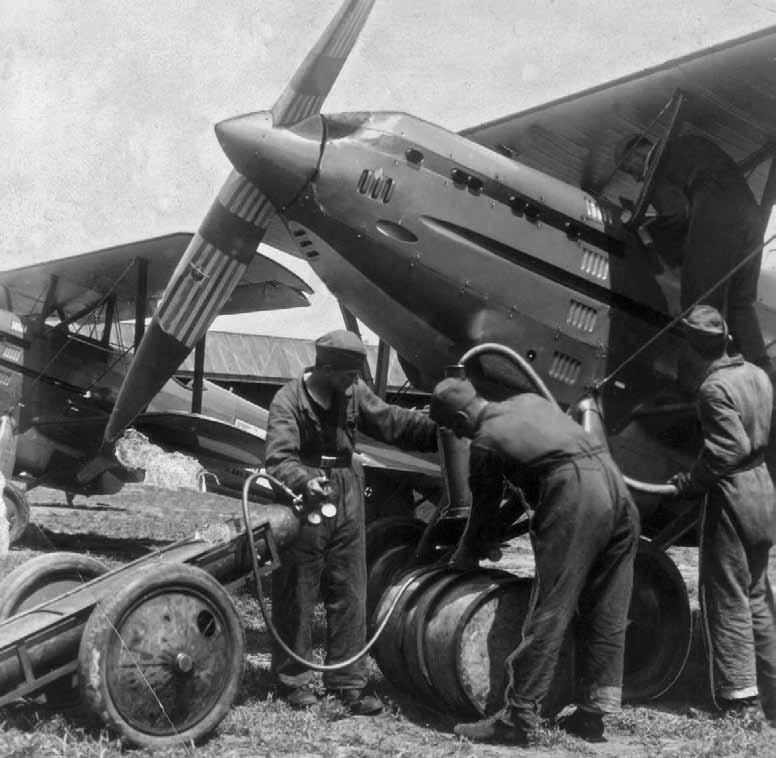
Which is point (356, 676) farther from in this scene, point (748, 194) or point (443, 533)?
point (748, 194)

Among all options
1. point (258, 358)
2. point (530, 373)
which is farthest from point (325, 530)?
point (258, 358)

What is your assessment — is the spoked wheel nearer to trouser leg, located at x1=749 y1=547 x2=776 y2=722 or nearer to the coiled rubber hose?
the coiled rubber hose

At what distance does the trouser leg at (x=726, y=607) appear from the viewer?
5.17m

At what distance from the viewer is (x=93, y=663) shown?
153 inches

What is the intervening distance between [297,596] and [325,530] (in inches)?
14.5

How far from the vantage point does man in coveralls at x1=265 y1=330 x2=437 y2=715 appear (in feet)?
16.7

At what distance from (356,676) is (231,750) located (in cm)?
109

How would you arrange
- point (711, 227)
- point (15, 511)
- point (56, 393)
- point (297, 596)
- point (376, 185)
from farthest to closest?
1. point (56, 393)
2. point (15, 511)
3. point (711, 227)
4. point (376, 185)
5. point (297, 596)

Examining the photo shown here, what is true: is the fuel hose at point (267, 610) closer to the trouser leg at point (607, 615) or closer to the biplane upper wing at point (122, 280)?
the trouser leg at point (607, 615)

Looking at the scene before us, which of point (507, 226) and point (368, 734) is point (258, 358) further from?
point (368, 734)

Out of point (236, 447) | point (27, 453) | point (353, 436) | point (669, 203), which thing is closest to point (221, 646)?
point (353, 436)

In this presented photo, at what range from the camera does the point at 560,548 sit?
473cm

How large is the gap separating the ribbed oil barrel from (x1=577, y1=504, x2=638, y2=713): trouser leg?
0.18m

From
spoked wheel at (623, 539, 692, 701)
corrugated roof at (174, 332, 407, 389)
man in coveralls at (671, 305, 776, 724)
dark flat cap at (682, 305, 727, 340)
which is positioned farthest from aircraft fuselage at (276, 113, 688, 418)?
corrugated roof at (174, 332, 407, 389)
